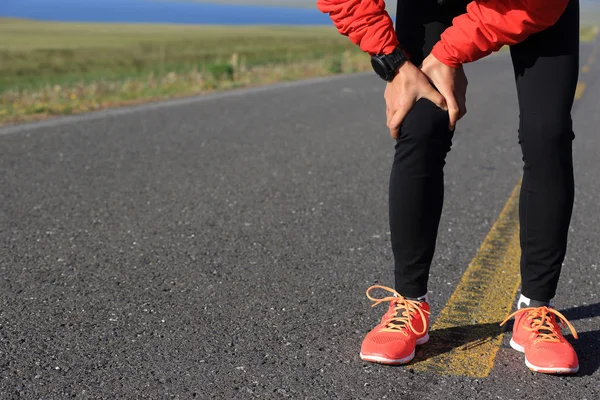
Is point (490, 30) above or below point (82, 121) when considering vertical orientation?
above

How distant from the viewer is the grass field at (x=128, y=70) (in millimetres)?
9625

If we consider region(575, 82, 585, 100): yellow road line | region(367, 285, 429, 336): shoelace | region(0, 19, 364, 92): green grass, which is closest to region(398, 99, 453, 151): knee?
region(367, 285, 429, 336): shoelace

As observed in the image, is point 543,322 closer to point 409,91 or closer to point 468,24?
point 409,91

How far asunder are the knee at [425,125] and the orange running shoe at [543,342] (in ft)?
1.97

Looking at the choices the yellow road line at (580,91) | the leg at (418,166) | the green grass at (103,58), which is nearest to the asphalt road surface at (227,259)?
the leg at (418,166)

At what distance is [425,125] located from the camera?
209 cm

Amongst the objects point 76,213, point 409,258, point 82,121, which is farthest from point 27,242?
point 82,121

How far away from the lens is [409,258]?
225cm

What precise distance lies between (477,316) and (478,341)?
0.23 metres

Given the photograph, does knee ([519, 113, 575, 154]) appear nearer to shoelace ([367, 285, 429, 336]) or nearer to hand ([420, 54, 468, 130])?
hand ([420, 54, 468, 130])

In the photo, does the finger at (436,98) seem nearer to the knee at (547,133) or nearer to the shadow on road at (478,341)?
the knee at (547,133)

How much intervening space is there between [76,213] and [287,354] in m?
2.05

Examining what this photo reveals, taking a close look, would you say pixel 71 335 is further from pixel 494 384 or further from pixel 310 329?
pixel 494 384

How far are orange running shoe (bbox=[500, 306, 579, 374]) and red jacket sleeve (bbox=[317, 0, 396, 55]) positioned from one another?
90 centimetres
